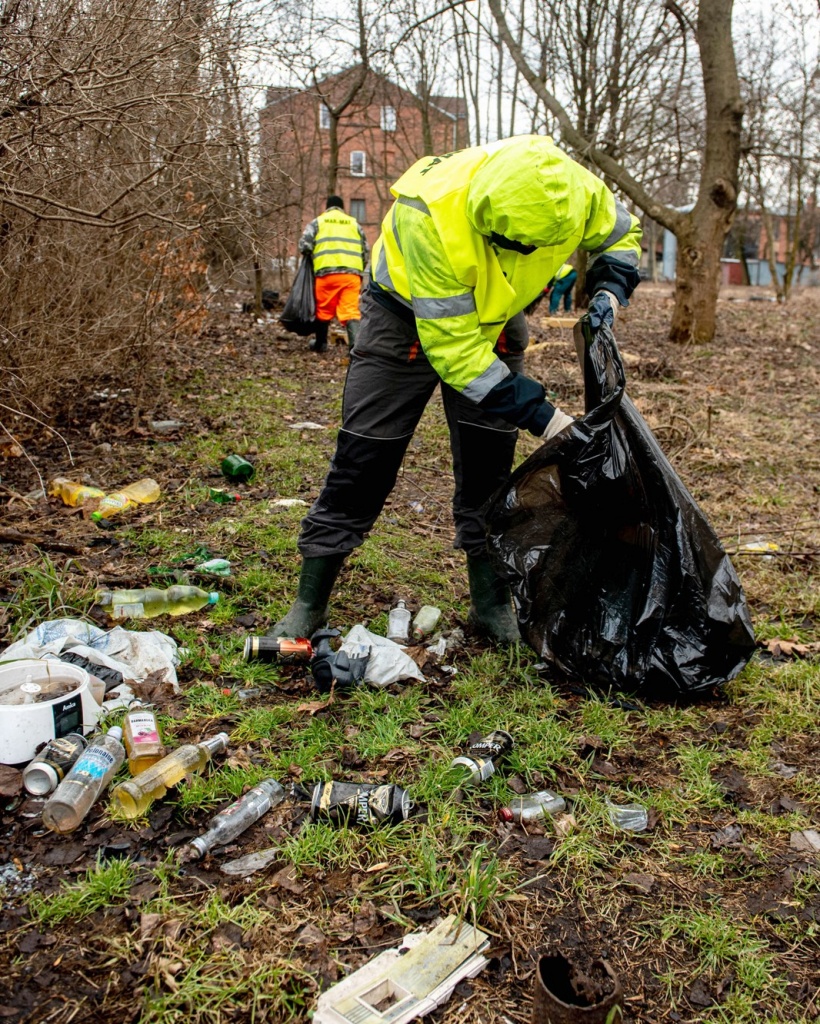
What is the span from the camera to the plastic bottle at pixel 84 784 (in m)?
1.91

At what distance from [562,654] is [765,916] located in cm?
98

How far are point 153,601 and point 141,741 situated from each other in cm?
100

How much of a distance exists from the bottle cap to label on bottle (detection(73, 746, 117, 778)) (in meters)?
0.07

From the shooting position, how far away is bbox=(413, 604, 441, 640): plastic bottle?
9.87ft

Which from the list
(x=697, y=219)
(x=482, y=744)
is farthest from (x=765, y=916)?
(x=697, y=219)

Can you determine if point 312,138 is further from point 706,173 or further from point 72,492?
point 72,492

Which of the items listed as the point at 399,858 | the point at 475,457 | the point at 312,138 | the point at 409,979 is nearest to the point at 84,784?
the point at 399,858

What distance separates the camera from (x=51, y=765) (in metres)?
2.03

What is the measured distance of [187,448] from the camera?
503 cm

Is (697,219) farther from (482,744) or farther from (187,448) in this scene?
(482,744)

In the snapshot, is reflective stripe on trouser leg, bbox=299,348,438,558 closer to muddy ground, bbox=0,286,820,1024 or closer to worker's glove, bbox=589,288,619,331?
muddy ground, bbox=0,286,820,1024

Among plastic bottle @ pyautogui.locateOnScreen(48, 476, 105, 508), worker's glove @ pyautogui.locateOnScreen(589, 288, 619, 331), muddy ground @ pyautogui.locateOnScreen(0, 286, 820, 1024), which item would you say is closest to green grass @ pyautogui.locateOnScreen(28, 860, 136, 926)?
muddy ground @ pyautogui.locateOnScreen(0, 286, 820, 1024)

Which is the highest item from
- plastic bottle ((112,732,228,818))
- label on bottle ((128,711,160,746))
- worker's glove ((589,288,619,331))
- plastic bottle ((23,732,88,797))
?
worker's glove ((589,288,619,331))

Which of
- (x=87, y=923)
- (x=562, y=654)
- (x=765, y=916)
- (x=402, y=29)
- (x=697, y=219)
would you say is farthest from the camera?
(x=402, y=29)
